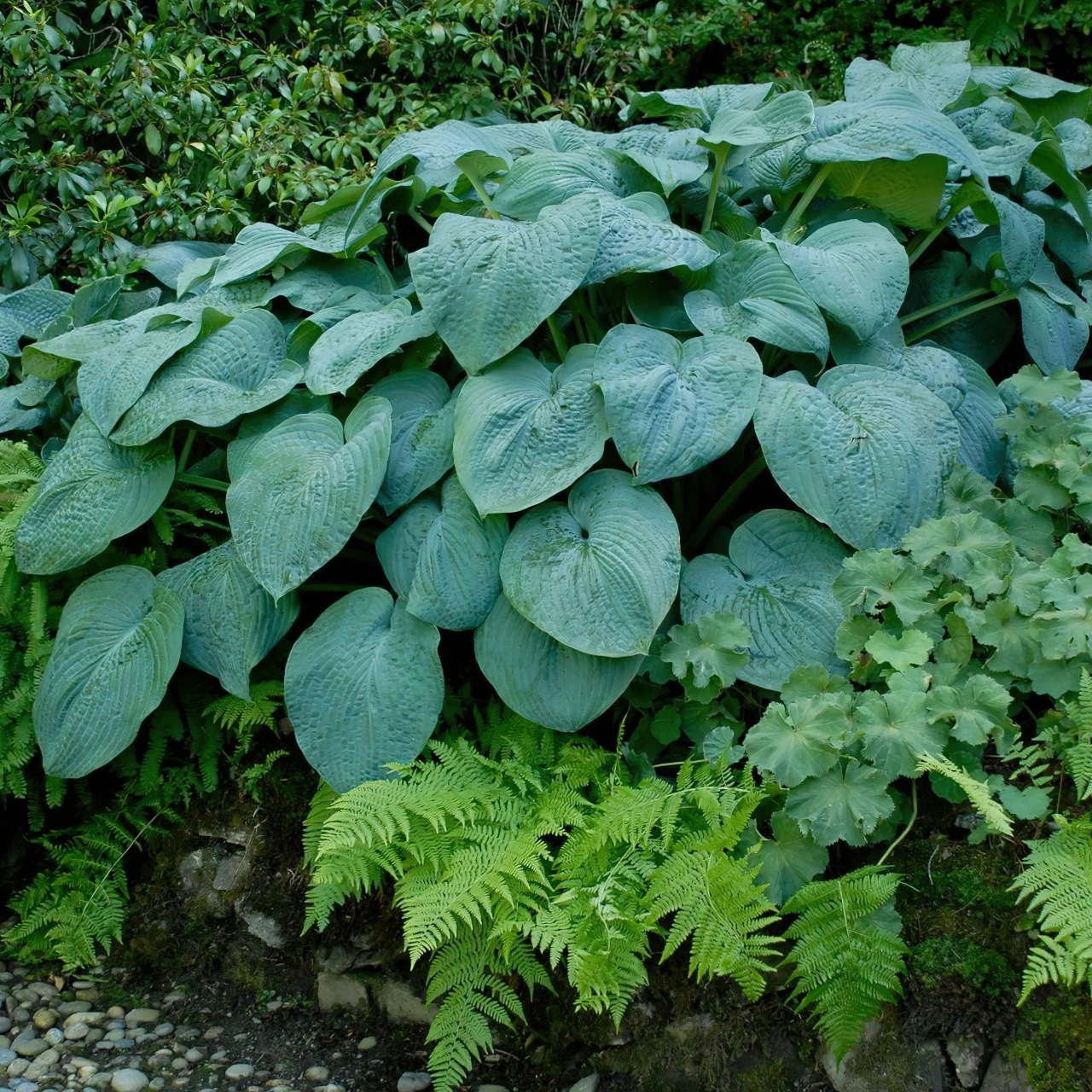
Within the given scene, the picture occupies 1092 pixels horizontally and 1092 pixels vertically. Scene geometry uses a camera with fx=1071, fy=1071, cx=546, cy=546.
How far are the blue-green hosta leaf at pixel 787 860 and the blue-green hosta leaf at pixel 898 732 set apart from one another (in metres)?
0.19

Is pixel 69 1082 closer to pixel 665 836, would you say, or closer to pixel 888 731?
pixel 665 836

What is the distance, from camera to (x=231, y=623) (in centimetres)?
244

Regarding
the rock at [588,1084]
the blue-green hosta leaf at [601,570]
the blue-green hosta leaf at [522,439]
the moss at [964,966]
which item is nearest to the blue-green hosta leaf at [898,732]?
the moss at [964,966]

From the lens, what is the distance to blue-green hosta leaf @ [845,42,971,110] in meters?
3.32

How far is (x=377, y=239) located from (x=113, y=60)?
1579 mm

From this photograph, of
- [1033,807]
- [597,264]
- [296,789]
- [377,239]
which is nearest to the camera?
[1033,807]

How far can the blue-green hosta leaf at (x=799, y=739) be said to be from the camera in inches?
75.9

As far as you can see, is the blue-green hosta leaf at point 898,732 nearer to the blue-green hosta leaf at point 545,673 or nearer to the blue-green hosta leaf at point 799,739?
the blue-green hosta leaf at point 799,739


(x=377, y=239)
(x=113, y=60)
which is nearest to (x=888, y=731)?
(x=377, y=239)

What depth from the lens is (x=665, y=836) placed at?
1.97 meters

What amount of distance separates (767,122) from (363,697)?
6.02 ft

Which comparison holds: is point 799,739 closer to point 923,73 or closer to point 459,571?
point 459,571

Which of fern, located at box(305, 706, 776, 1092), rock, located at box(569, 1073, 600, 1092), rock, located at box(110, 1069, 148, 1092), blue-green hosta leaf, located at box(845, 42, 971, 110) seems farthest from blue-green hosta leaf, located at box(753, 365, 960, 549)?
rock, located at box(110, 1069, 148, 1092)

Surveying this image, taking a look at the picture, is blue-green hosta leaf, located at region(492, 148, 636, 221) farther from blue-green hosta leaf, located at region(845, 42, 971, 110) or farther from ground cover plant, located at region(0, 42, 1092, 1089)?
blue-green hosta leaf, located at region(845, 42, 971, 110)
